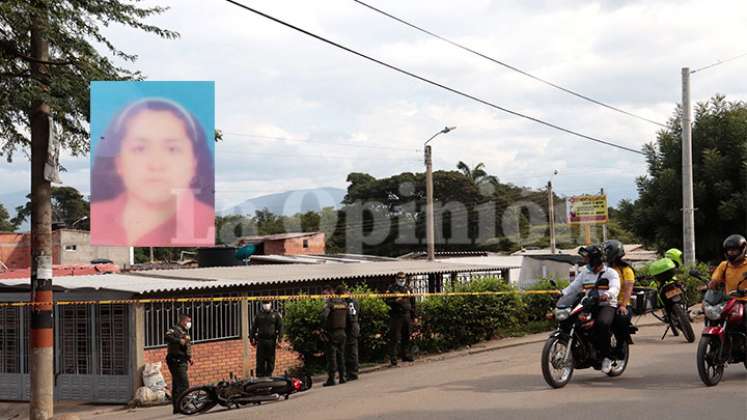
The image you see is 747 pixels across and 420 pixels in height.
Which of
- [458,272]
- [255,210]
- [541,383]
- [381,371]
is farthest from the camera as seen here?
[255,210]

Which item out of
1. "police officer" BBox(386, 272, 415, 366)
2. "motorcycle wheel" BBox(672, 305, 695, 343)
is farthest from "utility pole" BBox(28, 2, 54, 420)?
"motorcycle wheel" BBox(672, 305, 695, 343)

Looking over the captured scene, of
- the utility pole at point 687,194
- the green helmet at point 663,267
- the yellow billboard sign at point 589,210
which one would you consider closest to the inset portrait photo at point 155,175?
the green helmet at point 663,267

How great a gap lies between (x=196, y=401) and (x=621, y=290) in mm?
6402

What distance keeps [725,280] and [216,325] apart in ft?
39.3

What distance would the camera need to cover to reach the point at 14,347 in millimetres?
19266

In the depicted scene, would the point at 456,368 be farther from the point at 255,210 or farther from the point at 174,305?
the point at 255,210

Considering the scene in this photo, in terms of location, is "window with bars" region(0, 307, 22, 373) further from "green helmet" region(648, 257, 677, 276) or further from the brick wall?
"green helmet" region(648, 257, 677, 276)

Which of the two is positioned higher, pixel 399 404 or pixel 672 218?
pixel 672 218

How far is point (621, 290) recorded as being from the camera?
10.8m

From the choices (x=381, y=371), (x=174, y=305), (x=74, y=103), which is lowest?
(x=381, y=371)

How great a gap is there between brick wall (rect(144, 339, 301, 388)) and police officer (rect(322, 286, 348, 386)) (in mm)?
3602

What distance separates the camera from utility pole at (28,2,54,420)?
12.4m

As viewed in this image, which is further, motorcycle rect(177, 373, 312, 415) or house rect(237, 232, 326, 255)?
house rect(237, 232, 326, 255)

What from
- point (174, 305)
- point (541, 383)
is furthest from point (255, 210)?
point (541, 383)
